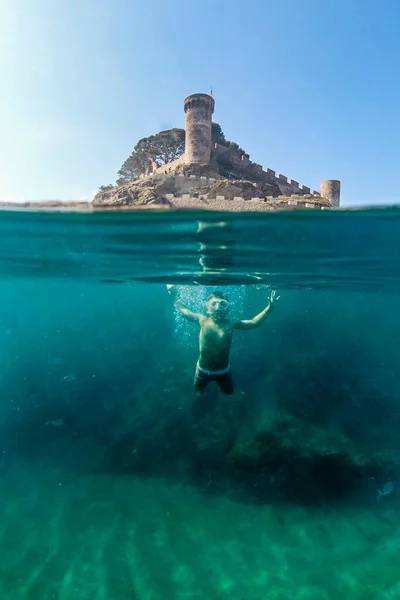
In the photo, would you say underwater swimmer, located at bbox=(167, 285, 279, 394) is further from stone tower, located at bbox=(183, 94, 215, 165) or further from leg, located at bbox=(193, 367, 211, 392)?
stone tower, located at bbox=(183, 94, 215, 165)

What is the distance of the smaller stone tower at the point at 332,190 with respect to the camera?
50344 millimetres

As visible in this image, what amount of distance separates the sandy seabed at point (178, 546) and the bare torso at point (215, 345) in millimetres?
3778

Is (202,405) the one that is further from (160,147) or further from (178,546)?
(160,147)

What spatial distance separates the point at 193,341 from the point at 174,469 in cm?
1763

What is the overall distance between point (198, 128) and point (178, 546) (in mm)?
54606

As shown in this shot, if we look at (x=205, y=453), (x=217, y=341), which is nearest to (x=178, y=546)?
(x=205, y=453)

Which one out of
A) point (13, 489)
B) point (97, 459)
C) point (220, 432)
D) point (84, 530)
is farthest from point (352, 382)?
point (13, 489)

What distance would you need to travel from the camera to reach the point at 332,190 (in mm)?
50562

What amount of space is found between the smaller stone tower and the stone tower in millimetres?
16565

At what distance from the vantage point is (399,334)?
43125 millimetres

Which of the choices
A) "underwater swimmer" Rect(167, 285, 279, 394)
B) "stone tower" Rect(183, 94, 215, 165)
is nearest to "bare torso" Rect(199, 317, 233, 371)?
"underwater swimmer" Rect(167, 285, 279, 394)

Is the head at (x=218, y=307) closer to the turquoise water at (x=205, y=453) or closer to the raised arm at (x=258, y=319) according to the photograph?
the raised arm at (x=258, y=319)

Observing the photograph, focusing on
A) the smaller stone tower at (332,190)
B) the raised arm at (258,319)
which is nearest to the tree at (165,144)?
the smaller stone tower at (332,190)

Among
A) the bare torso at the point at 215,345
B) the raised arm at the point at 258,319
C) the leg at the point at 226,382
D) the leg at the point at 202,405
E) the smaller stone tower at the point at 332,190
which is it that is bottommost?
the leg at the point at 202,405
